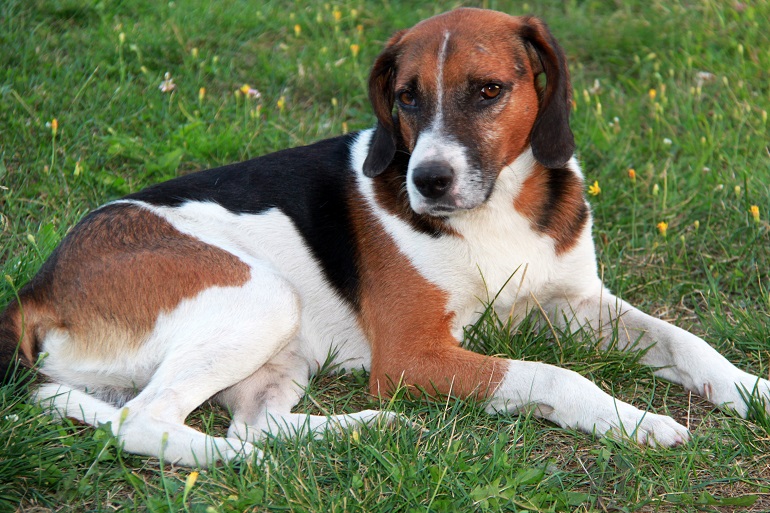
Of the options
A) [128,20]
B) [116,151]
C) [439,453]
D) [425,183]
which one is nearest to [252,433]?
[439,453]

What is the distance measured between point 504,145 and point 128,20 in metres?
4.29

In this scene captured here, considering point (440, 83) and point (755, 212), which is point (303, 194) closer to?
point (440, 83)

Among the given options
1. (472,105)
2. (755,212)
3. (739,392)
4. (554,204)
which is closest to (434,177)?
(472,105)

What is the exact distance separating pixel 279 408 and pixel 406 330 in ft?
2.11

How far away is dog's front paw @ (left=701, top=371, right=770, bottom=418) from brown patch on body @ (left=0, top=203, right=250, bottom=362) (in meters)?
2.08

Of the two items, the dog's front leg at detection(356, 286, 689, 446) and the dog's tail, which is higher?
the dog's tail

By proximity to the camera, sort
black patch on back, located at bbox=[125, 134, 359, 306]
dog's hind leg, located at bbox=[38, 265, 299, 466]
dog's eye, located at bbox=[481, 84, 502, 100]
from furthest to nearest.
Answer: black patch on back, located at bbox=[125, 134, 359, 306] → dog's eye, located at bbox=[481, 84, 502, 100] → dog's hind leg, located at bbox=[38, 265, 299, 466]

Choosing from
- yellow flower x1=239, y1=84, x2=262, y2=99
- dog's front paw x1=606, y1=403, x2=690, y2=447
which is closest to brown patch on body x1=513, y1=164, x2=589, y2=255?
dog's front paw x1=606, y1=403, x2=690, y2=447

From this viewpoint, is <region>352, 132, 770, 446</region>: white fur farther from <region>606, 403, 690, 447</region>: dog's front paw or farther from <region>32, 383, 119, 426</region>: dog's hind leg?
<region>32, 383, 119, 426</region>: dog's hind leg

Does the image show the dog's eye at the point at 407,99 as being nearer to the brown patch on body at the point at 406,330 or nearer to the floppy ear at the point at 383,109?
the floppy ear at the point at 383,109

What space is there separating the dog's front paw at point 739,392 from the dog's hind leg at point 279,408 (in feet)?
4.59

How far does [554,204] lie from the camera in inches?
164

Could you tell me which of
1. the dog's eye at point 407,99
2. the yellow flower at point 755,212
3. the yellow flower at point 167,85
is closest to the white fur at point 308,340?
the dog's eye at point 407,99

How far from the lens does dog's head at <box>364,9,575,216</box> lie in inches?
144
